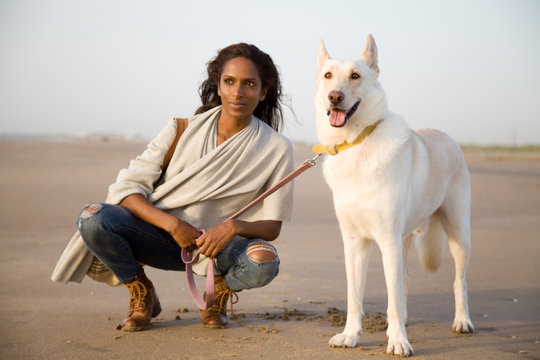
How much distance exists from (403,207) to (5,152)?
1485 cm

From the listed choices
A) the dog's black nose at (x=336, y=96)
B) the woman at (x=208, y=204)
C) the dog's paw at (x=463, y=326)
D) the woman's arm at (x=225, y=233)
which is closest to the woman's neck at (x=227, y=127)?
the woman at (x=208, y=204)

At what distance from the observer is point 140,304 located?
311cm

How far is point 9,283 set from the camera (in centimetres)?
411

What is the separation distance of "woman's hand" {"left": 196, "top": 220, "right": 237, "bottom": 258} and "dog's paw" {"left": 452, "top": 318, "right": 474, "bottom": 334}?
60.9 inches

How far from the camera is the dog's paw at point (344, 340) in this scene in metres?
2.81

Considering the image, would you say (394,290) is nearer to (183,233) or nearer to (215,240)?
(215,240)

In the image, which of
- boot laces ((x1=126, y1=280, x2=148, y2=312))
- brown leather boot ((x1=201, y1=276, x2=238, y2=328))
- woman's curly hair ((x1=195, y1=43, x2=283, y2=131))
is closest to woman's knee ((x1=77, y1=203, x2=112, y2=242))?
boot laces ((x1=126, y1=280, x2=148, y2=312))

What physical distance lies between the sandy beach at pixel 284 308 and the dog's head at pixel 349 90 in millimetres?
1294

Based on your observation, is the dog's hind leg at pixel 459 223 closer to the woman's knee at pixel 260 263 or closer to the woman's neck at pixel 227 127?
the woman's knee at pixel 260 263

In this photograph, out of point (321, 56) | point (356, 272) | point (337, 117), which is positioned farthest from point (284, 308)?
point (321, 56)

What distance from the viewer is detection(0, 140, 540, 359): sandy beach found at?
9.00 feet

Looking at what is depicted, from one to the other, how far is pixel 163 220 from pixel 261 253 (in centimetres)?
63

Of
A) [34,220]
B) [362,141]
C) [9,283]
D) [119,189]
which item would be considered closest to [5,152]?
[34,220]

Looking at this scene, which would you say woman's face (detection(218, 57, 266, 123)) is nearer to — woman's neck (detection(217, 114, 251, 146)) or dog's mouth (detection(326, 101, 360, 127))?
woman's neck (detection(217, 114, 251, 146))
